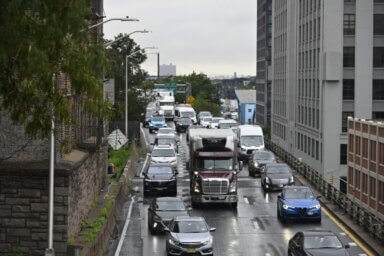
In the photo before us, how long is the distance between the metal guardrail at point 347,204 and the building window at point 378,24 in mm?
25492

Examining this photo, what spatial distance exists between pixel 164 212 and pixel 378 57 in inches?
2073

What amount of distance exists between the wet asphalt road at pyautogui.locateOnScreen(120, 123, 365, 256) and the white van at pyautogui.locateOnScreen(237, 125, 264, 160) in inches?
589

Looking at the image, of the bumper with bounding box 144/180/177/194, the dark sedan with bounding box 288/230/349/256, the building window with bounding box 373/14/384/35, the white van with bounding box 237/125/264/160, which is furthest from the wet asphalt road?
the building window with bounding box 373/14/384/35

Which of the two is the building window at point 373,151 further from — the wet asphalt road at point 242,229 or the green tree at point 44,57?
the green tree at point 44,57

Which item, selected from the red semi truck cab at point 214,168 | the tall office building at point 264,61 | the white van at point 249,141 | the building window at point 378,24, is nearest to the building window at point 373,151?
the white van at point 249,141

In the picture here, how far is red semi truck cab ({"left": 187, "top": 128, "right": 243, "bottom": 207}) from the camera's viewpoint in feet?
129

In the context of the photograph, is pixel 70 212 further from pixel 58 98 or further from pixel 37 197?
pixel 58 98

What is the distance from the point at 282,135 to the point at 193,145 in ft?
221

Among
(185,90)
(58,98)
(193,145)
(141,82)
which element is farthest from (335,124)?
(185,90)

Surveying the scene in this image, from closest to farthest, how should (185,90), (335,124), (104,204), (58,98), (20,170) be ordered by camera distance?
(58,98), (20,170), (104,204), (335,124), (185,90)

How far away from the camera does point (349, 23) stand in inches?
3105

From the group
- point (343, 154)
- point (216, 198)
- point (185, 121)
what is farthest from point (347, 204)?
point (185, 121)

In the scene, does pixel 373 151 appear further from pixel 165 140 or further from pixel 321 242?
pixel 321 242

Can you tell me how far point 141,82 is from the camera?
270 feet
